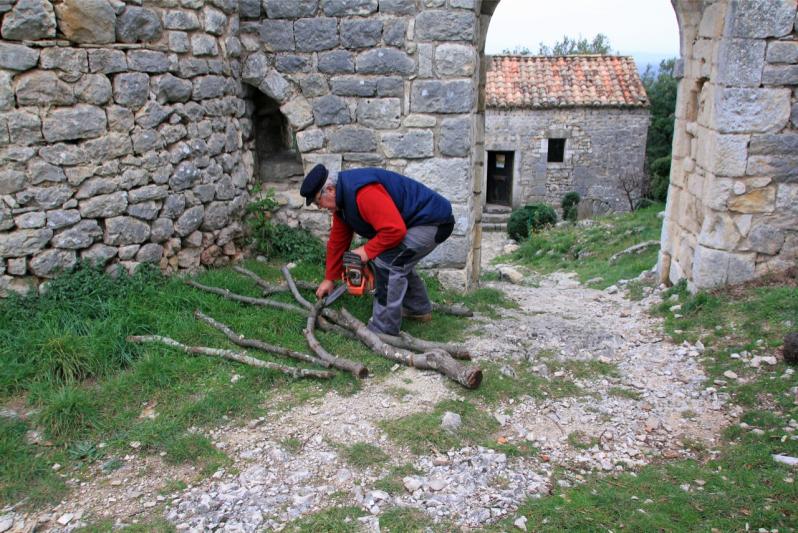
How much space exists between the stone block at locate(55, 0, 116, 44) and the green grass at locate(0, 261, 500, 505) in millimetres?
1602

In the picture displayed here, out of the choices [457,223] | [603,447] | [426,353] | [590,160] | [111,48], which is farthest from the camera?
[590,160]

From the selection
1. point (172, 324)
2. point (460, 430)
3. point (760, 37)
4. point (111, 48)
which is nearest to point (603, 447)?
point (460, 430)

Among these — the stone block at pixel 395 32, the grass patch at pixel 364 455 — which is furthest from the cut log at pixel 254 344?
the stone block at pixel 395 32

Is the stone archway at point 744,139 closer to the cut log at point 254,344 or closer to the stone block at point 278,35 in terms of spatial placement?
the stone block at point 278,35

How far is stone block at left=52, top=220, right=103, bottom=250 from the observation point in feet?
14.5

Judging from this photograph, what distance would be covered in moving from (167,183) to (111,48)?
1032 millimetres

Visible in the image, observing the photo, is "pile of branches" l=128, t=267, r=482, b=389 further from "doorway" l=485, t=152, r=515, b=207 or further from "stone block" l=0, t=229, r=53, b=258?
"doorway" l=485, t=152, r=515, b=207

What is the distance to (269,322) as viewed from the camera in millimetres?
4602

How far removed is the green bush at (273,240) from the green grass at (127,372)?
0.85 m

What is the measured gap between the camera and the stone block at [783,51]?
16.4 ft

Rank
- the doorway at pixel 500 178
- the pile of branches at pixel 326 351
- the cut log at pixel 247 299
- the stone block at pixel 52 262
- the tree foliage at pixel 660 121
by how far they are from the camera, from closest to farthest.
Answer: the pile of branches at pixel 326 351
the stone block at pixel 52 262
the cut log at pixel 247 299
the doorway at pixel 500 178
the tree foliage at pixel 660 121

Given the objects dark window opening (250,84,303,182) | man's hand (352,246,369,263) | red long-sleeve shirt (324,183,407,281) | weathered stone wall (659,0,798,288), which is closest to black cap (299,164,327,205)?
red long-sleeve shirt (324,183,407,281)

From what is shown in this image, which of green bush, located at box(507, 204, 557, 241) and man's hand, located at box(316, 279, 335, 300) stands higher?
man's hand, located at box(316, 279, 335, 300)

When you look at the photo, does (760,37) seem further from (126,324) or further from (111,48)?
(126,324)
